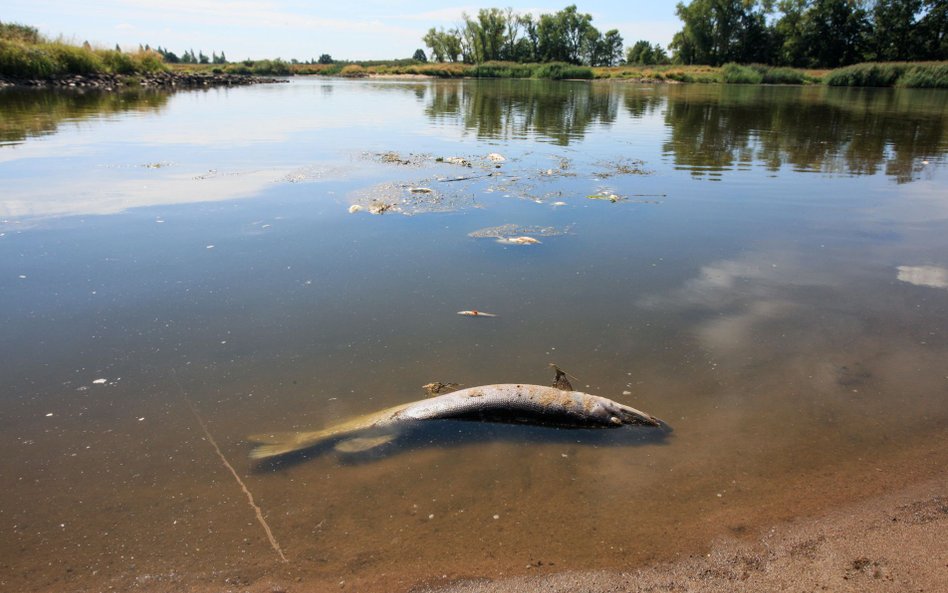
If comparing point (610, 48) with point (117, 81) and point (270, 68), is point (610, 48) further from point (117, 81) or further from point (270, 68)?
point (117, 81)

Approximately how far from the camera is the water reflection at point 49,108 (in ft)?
62.8

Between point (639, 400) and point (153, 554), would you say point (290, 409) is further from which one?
point (639, 400)

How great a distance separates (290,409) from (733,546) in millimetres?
3394

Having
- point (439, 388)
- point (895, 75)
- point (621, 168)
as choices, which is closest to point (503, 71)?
point (895, 75)

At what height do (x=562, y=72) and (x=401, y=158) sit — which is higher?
(x=562, y=72)

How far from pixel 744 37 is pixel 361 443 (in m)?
103

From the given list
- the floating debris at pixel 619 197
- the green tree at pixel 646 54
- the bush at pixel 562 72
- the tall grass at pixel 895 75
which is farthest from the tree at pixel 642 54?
the floating debris at pixel 619 197

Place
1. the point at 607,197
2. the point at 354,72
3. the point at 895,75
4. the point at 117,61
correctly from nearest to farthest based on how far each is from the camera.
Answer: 1. the point at 607,197
2. the point at 117,61
3. the point at 895,75
4. the point at 354,72

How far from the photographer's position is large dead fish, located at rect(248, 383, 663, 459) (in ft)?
14.0

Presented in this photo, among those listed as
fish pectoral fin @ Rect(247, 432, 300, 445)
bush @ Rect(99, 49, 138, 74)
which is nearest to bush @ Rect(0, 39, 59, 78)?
bush @ Rect(99, 49, 138, 74)

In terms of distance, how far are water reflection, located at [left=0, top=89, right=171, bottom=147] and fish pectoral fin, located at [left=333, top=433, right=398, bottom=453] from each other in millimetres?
17976

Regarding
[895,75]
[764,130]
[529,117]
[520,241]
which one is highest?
[895,75]

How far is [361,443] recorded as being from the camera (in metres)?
4.19

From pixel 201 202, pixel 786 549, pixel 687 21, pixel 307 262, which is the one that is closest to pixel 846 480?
pixel 786 549
